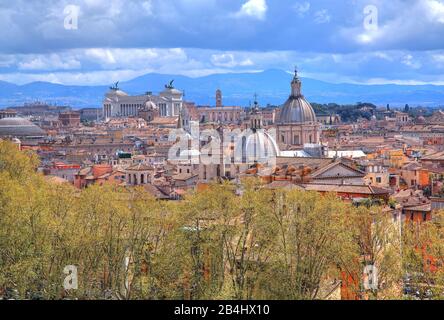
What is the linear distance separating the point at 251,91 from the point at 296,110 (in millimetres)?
37500

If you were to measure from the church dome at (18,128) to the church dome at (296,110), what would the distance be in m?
32.0

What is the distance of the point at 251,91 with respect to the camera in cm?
9338

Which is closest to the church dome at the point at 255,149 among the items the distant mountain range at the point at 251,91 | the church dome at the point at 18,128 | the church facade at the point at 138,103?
the distant mountain range at the point at 251,91

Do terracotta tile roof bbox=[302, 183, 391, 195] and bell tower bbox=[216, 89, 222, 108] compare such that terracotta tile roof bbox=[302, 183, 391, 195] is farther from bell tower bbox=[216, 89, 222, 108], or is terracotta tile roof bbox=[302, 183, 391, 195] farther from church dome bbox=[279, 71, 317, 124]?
bell tower bbox=[216, 89, 222, 108]

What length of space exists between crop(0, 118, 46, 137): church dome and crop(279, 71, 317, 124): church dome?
32.0m

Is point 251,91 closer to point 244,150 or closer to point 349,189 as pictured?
point 244,150

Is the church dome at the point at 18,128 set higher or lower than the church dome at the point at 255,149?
higher

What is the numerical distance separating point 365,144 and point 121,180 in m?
31.8

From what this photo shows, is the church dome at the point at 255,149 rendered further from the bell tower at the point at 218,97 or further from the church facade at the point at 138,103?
the bell tower at the point at 218,97

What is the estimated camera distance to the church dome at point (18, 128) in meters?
81.0

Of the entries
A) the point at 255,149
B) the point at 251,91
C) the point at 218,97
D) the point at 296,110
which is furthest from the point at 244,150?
the point at 218,97

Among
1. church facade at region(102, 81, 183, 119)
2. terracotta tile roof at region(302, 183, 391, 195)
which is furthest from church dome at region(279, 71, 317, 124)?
church facade at region(102, 81, 183, 119)

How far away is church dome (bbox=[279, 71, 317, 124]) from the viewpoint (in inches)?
2208
